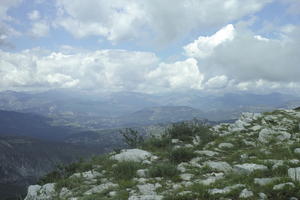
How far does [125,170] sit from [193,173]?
2.71 metres

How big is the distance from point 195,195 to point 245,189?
3.95 feet

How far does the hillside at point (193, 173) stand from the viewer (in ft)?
20.5

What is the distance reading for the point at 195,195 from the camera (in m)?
6.22

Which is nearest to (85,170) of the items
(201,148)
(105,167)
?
(105,167)

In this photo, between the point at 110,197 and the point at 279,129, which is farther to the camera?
the point at 279,129

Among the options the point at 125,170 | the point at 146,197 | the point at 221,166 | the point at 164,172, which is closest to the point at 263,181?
the point at 221,166

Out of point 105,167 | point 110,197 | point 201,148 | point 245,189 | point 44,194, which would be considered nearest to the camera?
point 245,189

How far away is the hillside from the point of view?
20.5ft

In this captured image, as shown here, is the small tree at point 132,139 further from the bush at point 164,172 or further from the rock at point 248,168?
the rock at point 248,168

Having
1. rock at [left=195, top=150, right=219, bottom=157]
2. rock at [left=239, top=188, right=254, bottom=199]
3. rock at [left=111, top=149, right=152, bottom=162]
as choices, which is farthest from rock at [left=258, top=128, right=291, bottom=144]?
rock at [left=239, top=188, right=254, bottom=199]

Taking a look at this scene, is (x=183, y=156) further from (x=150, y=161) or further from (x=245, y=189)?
(x=245, y=189)

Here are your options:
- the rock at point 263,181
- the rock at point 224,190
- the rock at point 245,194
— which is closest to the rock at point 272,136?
the rock at point 263,181

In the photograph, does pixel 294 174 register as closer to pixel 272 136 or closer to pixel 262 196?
pixel 262 196

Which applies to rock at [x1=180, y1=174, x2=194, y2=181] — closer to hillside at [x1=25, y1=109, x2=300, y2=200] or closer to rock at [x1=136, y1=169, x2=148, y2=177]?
hillside at [x1=25, y1=109, x2=300, y2=200]
